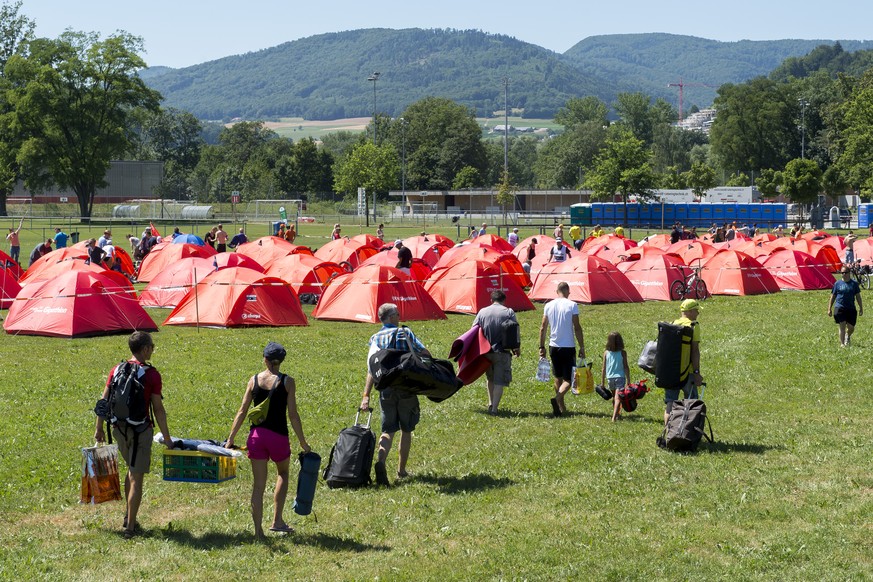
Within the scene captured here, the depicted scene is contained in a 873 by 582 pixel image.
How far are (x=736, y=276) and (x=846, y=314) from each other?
1142 centimetres

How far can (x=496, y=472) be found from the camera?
11062mm

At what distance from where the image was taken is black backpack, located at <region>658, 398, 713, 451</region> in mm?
11562

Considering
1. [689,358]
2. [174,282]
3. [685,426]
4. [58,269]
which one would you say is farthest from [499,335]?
[58,269]

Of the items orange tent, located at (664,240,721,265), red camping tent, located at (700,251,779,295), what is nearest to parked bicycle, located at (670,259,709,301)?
red camping tent, located at (700,251,779,295)

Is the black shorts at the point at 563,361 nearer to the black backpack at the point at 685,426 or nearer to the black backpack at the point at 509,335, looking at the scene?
the black backpack at the point at 509,335

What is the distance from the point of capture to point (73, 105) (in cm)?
8394

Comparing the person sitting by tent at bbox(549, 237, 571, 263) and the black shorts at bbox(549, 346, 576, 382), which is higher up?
the person sitting by tent at bbox(549, 237, 571, 263)

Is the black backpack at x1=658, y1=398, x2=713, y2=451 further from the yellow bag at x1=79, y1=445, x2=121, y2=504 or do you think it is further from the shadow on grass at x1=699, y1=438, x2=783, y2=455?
the yellow bag at x1=79, y1=445, x2=121, y2=504

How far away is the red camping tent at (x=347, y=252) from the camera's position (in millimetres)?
34128

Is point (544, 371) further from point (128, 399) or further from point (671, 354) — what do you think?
point (128, 399)

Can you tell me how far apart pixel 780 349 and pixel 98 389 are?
11637 mm

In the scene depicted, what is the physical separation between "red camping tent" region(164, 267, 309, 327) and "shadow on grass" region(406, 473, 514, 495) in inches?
505

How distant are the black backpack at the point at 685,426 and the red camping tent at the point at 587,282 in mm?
15935

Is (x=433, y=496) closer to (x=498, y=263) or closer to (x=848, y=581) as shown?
(x=848, y=581)
